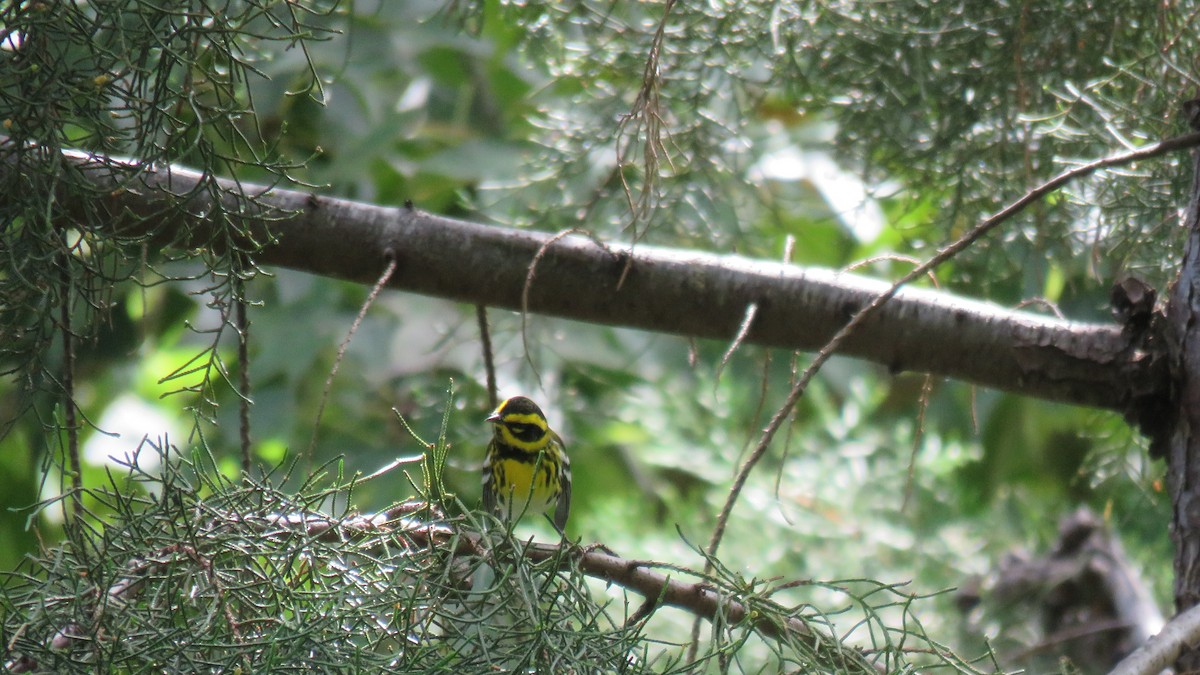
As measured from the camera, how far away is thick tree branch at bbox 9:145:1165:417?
6.69ft

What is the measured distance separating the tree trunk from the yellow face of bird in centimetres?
135

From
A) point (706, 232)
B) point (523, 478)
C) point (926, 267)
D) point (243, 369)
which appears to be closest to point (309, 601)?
point (243, 369)

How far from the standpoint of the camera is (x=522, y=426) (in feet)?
9.40

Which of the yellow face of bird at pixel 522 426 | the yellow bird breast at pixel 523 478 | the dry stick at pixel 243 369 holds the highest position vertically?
the dry stick at pixel 243 369

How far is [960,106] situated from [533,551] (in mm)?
1927

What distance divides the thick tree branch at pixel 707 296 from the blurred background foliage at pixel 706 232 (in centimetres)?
15

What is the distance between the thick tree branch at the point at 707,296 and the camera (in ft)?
6.69

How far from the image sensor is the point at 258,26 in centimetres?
346

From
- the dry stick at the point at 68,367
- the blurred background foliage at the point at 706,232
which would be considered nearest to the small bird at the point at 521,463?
the blurred background foliage at the point at 706,232

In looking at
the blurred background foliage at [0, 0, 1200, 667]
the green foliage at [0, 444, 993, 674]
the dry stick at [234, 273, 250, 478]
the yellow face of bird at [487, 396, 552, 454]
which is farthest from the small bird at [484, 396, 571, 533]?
the green foliage at [0, 444, 993, 674]

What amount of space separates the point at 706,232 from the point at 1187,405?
155 centimetres

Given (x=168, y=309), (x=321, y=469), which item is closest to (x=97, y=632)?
(x=321, y=469)

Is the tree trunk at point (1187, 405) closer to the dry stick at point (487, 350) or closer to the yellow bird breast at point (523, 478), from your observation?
the dry stick at point (487, 350)

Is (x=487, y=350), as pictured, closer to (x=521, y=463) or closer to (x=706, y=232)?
(x=521, y=463)
